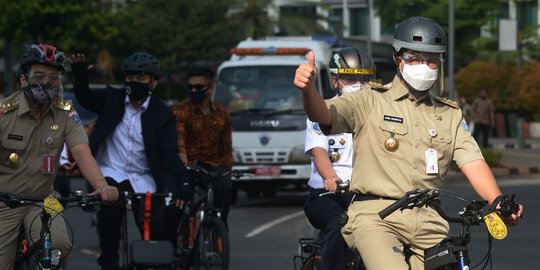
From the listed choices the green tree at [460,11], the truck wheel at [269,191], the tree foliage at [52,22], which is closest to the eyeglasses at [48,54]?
the truck wheel at [269,191]

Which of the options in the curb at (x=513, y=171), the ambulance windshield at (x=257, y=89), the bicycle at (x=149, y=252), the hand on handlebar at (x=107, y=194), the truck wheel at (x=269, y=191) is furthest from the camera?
the curb at (x=513, y=171)

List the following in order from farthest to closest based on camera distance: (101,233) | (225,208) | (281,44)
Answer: (281,44) < (225,208) < (101,233)

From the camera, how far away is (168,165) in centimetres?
986

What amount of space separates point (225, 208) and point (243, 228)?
211 inches

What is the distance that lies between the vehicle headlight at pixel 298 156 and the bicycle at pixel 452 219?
12902 millimetres

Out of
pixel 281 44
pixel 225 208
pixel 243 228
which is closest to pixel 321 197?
pixel 225 208

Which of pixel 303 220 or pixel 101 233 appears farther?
pixel 303 220

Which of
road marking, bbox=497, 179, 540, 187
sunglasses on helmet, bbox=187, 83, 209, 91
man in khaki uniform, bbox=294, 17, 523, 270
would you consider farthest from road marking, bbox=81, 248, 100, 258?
road marking, bbox=497, 179, 540, 187

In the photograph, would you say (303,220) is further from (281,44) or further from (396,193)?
(396,193)

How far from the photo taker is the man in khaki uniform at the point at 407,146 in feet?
20.6

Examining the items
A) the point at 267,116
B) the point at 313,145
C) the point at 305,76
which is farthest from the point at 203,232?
the point at 267,116

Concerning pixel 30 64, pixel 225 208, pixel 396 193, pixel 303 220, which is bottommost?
pixel 303 220

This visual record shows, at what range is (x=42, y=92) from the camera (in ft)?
25.6

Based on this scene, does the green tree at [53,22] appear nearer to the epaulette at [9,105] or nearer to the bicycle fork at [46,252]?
the epaulette at [9,105]
